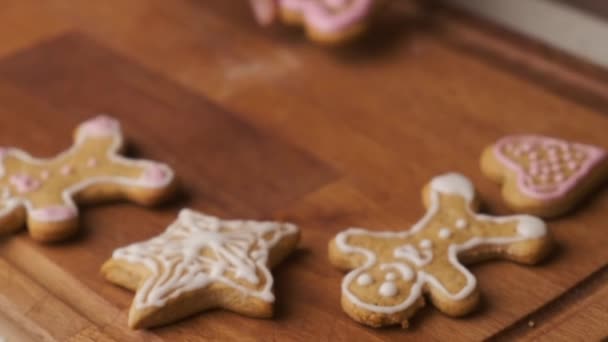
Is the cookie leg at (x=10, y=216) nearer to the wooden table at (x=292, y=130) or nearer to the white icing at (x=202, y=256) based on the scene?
the wooden table at (x=292, y=130)

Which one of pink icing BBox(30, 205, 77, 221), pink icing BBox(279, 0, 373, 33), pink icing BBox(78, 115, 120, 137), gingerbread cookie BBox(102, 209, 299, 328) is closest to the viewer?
gingerbread cookie BBox(102, 209, 299, 328)

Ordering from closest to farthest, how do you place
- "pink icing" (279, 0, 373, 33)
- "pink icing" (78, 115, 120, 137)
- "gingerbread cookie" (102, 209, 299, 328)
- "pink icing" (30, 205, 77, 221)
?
"gingerbread cookie" (102, 209, 299, 328), "pink icing" (30, 205, 77, 221), "pink icing" (78, 115, 120, 137), "pink icing" (279, 0, 373, 33)

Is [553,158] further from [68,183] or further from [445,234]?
[68,183]

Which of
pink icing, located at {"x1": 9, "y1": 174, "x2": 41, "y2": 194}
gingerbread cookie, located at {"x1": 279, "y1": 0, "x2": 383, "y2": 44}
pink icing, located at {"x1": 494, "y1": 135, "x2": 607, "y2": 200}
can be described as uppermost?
gingerbread cookie, located at {"x1": 279, "y1": 0, "x2": 383, "y2": 44}

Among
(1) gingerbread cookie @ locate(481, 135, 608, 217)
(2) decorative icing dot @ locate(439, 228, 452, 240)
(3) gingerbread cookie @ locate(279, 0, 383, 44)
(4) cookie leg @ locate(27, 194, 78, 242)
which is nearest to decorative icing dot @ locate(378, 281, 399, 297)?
(2) decorative icing dot @ locate(439, 228, 452, 240)

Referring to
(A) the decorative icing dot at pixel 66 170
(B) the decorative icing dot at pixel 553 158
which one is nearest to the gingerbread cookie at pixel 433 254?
(B) the decorative icing dot at pixel 553 158

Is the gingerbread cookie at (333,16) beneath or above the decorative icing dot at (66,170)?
above

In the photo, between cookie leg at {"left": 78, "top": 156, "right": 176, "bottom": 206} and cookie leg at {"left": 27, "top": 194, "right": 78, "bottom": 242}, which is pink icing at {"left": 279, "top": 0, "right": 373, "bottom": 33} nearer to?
cookie leg at {"left": 78, "top": 156, "right": 176, "bottom": 206}
